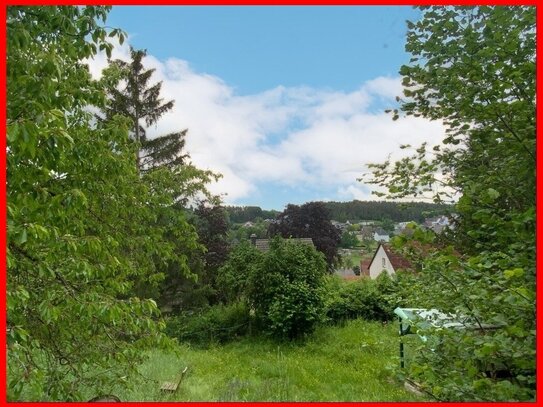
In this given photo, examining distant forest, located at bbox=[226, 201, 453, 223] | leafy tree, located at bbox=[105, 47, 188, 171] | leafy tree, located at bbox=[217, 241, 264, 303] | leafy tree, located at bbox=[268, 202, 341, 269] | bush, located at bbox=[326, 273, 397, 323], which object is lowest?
bush, located at bbox=[326, 273, 397, 323]

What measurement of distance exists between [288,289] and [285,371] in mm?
3486

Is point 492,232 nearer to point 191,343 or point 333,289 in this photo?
point 191,343

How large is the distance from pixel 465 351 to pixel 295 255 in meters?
10.1

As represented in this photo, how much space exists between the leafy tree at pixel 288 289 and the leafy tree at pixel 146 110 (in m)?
3.82

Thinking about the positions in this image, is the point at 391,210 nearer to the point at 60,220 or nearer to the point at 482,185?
the point at 482,185

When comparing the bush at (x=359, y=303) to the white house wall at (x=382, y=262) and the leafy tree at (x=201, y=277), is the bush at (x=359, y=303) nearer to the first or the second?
the leafy tree at (x=201, y=277)

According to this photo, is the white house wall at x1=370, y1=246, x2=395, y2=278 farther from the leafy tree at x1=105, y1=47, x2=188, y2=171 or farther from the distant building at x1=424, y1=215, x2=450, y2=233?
the leafy tree at x1=105, y1=47, x2=188, y2=171

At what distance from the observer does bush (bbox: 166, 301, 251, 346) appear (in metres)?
11.4

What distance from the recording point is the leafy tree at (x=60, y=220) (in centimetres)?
193

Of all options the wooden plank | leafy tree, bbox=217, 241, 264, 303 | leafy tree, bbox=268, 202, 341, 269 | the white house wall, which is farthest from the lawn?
leafy tree, bbox=268, 202, 341, 269

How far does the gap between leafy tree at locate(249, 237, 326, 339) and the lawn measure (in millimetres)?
493

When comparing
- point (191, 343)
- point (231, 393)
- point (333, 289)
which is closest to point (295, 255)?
point (333, 289)

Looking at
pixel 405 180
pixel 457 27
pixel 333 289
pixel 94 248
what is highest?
pixel 457 27

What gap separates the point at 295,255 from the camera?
11578mm
